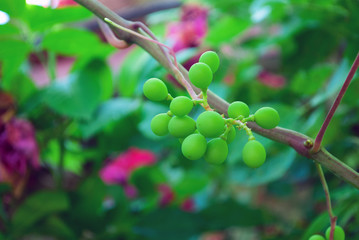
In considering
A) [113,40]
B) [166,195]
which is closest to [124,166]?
[166,195]

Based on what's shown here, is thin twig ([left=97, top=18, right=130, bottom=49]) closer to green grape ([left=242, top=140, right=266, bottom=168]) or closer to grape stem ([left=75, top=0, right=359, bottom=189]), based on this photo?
grape stem ([left=75, top=0, right=359, bottom=189])

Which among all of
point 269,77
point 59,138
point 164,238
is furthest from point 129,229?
point 269,77

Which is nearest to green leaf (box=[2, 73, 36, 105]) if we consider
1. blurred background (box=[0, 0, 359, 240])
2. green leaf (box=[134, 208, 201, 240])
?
blurred background (box=[0, 0, 359, 240])

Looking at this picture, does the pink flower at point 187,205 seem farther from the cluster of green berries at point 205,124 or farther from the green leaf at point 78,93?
the cluster of green berries at point 205,124

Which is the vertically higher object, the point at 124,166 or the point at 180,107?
the point at 180,107

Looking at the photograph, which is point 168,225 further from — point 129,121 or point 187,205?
point 187,205

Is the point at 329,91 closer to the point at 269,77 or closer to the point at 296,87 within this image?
the point at 296,87
